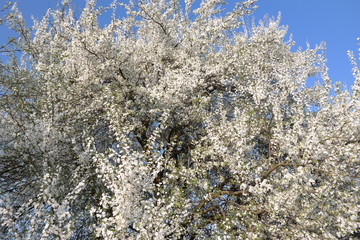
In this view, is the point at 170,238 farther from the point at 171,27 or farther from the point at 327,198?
the point at 171,27

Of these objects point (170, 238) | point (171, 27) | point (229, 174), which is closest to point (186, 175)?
point (170, 238)

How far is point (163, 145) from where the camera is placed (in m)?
7.29

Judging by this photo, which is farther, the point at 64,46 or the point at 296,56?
the point at 296,56

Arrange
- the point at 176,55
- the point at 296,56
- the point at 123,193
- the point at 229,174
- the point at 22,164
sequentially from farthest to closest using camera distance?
1. the point at 296,56
2. the point at 176,55
3. the point at 229,174
4. the point at 22,164
5. the point at 123,193

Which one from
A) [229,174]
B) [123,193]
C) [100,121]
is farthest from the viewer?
[100,121]

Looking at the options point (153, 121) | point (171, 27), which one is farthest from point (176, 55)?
point (153, 121)

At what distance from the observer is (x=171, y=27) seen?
11469mm

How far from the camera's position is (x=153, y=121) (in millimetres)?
10008

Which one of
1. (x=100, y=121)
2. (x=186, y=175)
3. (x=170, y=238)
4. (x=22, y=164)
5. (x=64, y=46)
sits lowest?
(x=170, y=238)

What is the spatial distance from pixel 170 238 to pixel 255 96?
4656 millimetres

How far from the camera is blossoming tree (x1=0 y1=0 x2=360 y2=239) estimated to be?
550 centimetres

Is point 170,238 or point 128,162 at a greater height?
point 128,162

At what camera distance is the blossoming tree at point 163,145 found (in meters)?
5.50

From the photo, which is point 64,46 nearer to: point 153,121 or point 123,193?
point 153,121
